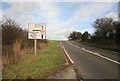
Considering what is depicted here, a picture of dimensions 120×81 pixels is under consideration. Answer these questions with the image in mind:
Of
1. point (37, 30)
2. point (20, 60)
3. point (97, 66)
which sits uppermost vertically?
point (37, 30)

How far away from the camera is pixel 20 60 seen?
57.1ft

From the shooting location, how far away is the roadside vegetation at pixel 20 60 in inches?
477

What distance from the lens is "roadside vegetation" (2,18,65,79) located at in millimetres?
12125

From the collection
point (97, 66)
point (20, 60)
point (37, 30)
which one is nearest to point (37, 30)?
point (37, 30)

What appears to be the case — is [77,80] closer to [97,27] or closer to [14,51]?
[14,51]

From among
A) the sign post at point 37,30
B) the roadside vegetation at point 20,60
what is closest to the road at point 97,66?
the roadside vegetation at point 20,60

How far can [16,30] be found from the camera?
25.0 meters

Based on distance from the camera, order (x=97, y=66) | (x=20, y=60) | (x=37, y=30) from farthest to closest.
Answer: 1. (x=37, y=30)
2. (x=20, y=60)
3. (x=97, y=66)

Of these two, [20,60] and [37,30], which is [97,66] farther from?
[37,30]

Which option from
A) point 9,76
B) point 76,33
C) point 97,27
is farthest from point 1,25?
point 76,33

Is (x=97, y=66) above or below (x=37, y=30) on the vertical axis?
below

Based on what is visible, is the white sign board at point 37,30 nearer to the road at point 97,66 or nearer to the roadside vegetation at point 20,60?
the roadside vegetation at point 20,60

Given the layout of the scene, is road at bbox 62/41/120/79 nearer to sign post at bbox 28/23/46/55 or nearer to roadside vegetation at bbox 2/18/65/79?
roadside vegetation at bbox 2/18/65/79

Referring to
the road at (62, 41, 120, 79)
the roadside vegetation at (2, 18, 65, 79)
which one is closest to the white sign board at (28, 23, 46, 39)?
the roadside vegetation at (2, 18, 65, 79)
